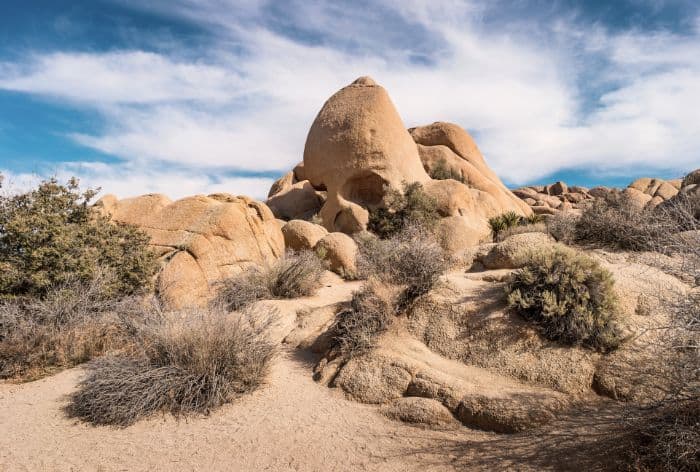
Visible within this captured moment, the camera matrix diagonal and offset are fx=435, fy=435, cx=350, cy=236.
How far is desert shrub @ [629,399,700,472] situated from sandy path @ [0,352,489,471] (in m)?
1.39

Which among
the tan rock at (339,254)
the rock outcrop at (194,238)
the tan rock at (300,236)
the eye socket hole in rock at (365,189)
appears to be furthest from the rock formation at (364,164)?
the rock outcrop at (194,238)

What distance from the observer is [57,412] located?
5113 millimetres

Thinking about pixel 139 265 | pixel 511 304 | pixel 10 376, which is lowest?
pixel 10 376

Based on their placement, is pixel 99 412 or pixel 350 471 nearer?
pixel 350 471

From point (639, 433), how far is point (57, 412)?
237 inches

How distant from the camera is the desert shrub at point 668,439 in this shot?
10.2ft

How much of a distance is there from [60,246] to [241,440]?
→ 16.6 feet

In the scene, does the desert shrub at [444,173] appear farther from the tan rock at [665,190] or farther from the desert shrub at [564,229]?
the tan rock at [665,190]

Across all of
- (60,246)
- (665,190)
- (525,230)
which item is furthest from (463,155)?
(60,246)

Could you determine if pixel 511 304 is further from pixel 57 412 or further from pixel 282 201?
pixel 282 201

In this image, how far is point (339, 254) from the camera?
12094 millimetres

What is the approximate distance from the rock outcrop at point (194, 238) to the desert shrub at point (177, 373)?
3.20 metres

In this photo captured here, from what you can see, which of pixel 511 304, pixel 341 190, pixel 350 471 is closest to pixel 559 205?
pixel 341 190

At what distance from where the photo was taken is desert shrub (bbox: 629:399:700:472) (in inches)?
122
